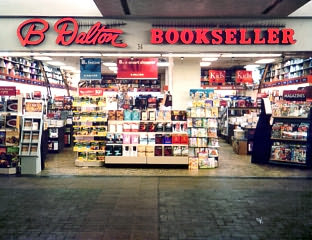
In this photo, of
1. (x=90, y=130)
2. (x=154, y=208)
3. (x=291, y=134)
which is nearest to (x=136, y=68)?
(x=90, y=130)

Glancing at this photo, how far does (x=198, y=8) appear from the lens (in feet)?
22.6

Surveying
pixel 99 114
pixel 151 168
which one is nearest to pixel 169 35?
pixel 99 114

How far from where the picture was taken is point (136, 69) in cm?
908

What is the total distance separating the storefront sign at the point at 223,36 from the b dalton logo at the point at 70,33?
113 centimetres

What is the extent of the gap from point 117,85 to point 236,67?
8.40m

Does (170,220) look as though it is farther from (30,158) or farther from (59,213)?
(30,158)

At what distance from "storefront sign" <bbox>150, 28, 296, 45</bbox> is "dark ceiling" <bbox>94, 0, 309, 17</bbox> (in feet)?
1.27

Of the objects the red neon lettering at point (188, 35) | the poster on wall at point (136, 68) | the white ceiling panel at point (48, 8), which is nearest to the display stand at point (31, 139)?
the white ceiling panel at point (48, 8)

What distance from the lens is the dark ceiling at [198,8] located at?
6.46m

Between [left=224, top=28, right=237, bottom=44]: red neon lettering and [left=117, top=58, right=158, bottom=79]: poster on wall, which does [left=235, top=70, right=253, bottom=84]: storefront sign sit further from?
[left=224, top=28, right=237, bottom=44]: red neon lettering

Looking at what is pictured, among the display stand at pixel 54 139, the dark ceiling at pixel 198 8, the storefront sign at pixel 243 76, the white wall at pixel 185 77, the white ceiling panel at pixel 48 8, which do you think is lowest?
the display stand at pixel 54 139

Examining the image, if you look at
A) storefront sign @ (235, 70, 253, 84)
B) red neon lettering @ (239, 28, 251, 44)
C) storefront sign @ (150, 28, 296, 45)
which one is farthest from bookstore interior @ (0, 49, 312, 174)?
storefront sign @ (235, 70, 253, 84)

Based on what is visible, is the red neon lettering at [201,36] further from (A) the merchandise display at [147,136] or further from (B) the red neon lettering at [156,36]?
(A) the merchandise display at [147,136]

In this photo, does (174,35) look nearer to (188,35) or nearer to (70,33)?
(188,35)
